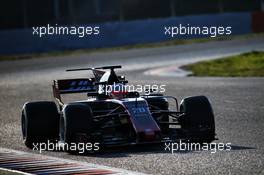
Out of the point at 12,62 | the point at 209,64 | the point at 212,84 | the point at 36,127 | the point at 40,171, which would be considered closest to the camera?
the point at 40,171

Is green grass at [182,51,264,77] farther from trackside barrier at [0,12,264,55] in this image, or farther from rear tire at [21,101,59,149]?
rear tire at [21,101,59,149]

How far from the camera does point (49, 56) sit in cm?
3341

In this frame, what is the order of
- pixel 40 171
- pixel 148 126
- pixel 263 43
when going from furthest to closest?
pixel 263 43, pixel 148 126, pixel 40 171

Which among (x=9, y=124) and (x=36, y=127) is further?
(x=9, y=124)

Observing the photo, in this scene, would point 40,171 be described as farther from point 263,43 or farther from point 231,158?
point 263,43

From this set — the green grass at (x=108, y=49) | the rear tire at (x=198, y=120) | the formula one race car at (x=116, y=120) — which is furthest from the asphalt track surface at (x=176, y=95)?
the green grass at (x=108, y=49)

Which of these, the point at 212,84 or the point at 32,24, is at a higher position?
the point at 32,24

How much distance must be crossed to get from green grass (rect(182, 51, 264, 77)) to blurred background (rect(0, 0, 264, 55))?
9.29 metres

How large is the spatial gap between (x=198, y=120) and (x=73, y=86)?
2.23 meters

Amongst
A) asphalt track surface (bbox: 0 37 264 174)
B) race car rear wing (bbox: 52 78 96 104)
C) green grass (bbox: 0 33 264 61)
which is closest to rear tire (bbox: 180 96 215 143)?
asphalt track surface (bbox: 0 37 264 174)

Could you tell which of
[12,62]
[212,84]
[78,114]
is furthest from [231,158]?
[12,62]

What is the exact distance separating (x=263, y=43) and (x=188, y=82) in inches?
558

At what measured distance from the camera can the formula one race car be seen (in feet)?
33.6

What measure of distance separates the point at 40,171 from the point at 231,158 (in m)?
1.99
